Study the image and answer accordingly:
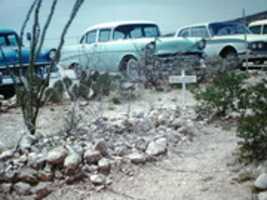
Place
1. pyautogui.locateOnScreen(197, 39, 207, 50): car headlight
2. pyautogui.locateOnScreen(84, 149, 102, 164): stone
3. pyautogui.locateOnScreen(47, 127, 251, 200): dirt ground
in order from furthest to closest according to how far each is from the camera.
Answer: pyautogui.locateOnScreen(197, 39, 207, 50): car headlight → pyautogui.locateOnScreen(84, 149, 102, 164): stone → pyautogui.locateOnScreen(47, 127, 251, 200): dirt ground

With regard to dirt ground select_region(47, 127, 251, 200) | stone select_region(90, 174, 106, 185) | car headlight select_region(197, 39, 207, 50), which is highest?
car headlight select_region(197, 39, 207, 50)

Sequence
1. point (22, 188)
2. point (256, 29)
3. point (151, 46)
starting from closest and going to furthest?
point (22, 188) < point (151, 46) < point (256, 29)

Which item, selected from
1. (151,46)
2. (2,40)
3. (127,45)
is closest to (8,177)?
(2,40)

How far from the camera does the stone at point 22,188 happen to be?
408cm

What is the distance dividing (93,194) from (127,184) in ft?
1.15

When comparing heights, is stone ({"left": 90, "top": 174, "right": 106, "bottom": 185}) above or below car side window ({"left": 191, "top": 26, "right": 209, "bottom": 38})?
below

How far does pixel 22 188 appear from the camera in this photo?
409 cm

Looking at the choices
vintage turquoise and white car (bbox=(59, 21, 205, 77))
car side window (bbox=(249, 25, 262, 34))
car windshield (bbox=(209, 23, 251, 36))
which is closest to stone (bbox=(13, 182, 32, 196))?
vintage turquoise and white car (bbox=(59, 21, 205, 77))

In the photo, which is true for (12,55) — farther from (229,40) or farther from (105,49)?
(229,40)

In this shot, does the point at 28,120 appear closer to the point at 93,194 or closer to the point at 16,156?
the point at 16,156

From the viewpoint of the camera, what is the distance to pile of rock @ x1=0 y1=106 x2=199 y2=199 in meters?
4.20

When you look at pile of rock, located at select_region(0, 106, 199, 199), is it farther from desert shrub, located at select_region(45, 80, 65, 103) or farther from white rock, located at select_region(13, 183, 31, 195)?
desert shrub, located at select_region(45, 80, 65, 103)

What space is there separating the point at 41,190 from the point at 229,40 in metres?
10.8

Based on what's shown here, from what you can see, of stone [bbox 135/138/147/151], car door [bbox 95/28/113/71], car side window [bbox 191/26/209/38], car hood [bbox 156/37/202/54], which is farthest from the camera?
car side window [bbox 191/26/209/38]
